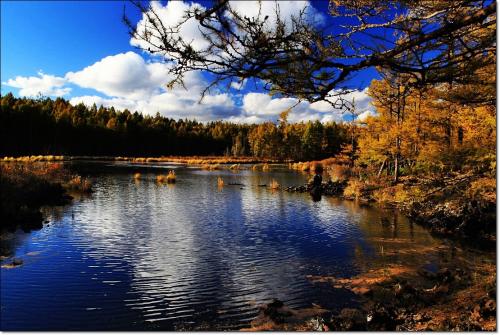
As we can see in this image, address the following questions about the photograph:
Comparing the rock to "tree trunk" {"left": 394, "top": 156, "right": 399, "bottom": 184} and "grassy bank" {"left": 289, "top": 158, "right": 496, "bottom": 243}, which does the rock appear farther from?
"tree trunk" {"left": 394, "top": 156, "right": 399, "bottom": 184}

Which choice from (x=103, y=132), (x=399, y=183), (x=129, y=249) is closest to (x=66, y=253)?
(x=129, y=249)

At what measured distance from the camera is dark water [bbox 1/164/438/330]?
9.24 meters

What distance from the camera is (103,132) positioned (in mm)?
103562

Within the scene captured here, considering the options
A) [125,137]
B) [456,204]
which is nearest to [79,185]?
[456,204]

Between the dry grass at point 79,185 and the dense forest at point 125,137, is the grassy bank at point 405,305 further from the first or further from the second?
the dense forest at point 125,137

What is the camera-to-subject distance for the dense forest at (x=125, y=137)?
81.8 metres

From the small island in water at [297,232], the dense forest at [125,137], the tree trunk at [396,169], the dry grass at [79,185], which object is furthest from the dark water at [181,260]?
the dense forest at [125,137]

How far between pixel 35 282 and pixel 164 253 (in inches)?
169

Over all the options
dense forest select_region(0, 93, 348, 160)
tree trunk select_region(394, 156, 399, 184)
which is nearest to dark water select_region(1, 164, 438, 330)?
tree trunk select_region(394, 156, 399, 184)

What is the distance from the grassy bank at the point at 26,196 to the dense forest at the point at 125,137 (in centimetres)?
5478

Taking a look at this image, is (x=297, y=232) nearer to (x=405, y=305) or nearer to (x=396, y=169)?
(x=405, y=305)

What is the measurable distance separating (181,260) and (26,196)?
47.3ft

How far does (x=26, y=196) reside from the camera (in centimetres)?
2334

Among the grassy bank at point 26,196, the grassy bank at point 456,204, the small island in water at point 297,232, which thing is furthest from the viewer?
the grassy bank at point 26,196
